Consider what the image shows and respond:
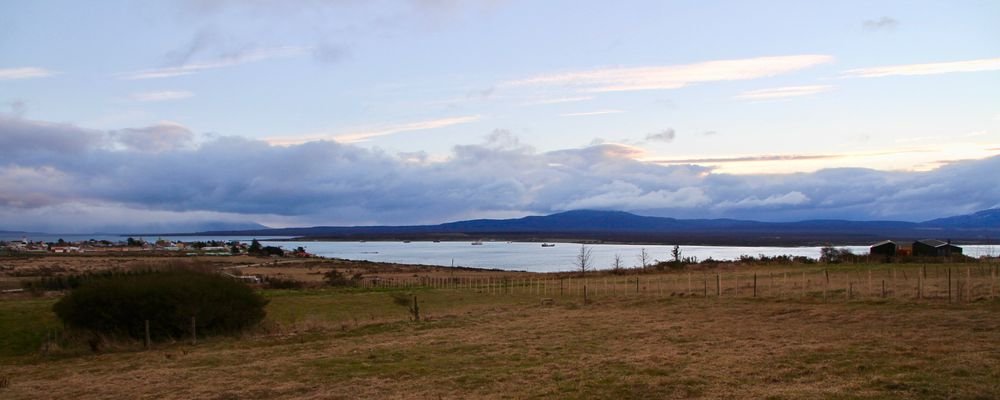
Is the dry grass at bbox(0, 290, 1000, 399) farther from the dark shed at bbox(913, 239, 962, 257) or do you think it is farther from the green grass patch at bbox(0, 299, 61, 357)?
the dark shed at bbox(913, 239, 962, 257)

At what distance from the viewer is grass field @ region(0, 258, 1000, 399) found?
1270 cm

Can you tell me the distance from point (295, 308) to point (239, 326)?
1122cm

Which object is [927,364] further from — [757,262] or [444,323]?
[757,262]

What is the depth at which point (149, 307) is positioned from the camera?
24.5 meters

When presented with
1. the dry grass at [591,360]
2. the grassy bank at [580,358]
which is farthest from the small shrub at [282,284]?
the dry grass at [591,360]

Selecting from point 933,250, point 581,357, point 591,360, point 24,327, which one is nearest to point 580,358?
point 581,357

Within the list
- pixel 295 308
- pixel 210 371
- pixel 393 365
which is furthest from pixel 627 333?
pixel 295 308

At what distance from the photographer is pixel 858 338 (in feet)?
58.1

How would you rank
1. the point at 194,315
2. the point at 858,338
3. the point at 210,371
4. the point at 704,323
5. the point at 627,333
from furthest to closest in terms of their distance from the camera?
the point at 194,315 < the point at 704,323 < the point at 627,333 < the point at 858,338 < the point at 210,371

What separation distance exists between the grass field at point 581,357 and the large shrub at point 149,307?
3.32 ft

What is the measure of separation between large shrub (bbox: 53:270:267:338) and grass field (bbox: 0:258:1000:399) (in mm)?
1013

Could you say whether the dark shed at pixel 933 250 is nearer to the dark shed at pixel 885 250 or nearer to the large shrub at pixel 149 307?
the dark shed at pixel 885 250

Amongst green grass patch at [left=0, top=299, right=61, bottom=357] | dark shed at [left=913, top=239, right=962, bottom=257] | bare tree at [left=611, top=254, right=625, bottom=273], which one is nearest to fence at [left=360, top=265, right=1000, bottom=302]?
bare tree at [left=611, top=254, right=625, bottom=273]

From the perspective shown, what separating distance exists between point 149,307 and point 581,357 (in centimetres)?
1498
